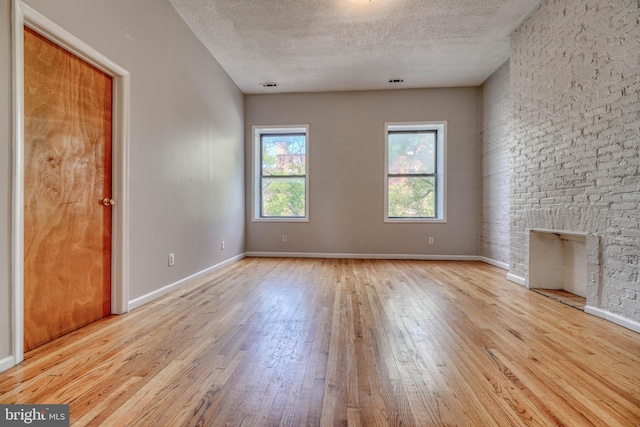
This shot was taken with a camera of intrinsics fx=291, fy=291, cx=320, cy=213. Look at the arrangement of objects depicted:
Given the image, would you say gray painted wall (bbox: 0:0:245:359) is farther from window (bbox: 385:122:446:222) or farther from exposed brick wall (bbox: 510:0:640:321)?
exposed brick wall (bbox: 510:0:640:321)

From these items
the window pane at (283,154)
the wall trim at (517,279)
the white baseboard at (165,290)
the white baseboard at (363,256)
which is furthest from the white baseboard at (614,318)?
the window pane at (283,154)

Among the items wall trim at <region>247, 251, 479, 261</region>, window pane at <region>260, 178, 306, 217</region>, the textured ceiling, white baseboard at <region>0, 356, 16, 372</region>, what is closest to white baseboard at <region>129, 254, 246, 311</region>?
white baseboard at <region>0, 356, 16, 372</region>

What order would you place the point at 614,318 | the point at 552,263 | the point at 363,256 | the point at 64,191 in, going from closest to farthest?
the point at 64,191 → the point at 614,318 → the point at 552,263 → the point at 363,256

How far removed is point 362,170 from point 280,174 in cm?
156

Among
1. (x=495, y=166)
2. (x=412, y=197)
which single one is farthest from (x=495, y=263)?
(x=412, y=197)

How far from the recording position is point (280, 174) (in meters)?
5.58

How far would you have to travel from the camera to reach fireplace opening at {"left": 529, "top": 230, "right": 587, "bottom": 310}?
306cm

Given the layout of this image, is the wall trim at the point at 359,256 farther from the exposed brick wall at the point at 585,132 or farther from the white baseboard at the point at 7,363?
the white baseboard at the point at 7,363

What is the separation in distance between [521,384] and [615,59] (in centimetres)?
252

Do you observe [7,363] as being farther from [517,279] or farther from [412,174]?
[412,174]

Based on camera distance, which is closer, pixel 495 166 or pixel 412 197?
pixel 495 166

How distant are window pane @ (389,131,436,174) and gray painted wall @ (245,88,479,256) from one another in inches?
10.4

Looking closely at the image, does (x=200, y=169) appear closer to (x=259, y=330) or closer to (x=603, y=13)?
(x=259, y=330)

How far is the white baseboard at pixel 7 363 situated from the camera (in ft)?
4.83
